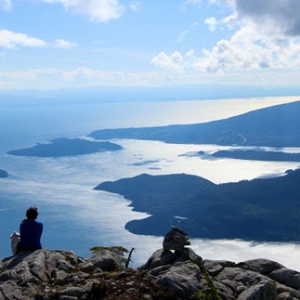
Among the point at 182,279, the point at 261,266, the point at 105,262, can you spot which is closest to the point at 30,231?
the point at 105,262

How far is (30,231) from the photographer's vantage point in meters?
15.8

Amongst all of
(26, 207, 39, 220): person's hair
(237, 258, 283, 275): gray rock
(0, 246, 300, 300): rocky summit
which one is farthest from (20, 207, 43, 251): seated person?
(237, 258, 283, 275): gray rock

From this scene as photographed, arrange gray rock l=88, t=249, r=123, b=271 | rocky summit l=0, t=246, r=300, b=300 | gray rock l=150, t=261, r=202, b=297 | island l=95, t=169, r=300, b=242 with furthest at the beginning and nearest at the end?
island l=95, t=169, r=300, b=242 < gray rock l=88, t=249, r=123, b=271 < gray rock l=150, t=261, r=202, b=297 < rocky summit l=0, t=246, r=300, b=300

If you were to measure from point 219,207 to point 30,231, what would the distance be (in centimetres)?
11152

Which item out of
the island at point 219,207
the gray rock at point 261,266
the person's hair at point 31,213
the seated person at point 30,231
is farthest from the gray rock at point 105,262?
the island at point 219,207

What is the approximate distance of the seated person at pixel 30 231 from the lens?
51.4 ft

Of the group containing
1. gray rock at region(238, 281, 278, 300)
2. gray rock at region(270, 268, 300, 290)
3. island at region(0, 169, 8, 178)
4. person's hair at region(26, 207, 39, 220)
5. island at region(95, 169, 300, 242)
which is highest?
person's hair at region(26, 207, 39, 220)

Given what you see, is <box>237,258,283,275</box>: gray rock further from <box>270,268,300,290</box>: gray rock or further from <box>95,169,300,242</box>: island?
<box>95,169,300,242</box>: island

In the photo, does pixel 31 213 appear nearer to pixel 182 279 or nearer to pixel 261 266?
pixel 182 279

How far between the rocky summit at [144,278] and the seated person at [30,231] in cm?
37

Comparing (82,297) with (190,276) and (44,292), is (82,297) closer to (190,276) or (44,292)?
(44,292)

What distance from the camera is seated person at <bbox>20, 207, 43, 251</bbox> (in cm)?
1566

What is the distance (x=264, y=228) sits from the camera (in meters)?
110

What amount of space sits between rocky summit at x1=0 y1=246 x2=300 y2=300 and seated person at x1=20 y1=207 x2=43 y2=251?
14.7 inches
